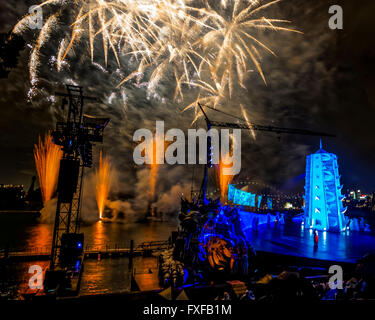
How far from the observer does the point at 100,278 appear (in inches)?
750

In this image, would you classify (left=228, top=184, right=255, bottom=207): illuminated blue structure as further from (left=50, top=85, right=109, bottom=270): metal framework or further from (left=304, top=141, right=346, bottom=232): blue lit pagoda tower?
(left=50, top=85, right=109, bottom=270): metal framework

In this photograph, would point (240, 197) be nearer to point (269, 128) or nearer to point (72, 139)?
point (269, 128)

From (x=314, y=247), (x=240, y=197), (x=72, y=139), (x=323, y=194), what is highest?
(x=72, y=139)

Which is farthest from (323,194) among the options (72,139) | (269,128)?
(72,139)

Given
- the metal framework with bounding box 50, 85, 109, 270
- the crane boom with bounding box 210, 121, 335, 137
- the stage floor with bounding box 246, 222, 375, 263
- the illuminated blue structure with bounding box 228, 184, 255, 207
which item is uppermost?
the crane boom with bounding box 210, 121, 335, 137

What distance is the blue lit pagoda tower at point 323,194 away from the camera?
47.7 metres

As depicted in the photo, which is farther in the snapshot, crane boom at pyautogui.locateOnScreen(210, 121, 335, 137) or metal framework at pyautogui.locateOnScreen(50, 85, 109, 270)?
crane boom at pyautogui.locateOnScreen(210, 121, 335, 137)

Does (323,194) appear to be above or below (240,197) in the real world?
above

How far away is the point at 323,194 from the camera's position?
4984 cm

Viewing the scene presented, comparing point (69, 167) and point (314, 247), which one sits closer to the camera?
point (69, 167)

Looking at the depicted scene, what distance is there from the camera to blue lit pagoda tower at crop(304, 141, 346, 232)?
156 feet

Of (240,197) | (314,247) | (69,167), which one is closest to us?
(69,167)

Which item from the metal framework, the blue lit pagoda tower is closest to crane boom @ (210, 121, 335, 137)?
the blue lit pagoda tower

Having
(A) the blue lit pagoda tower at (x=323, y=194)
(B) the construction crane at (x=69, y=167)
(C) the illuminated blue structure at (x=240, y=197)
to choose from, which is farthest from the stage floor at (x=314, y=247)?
(C) the illuminated blue structure at (x=240, y=197)
